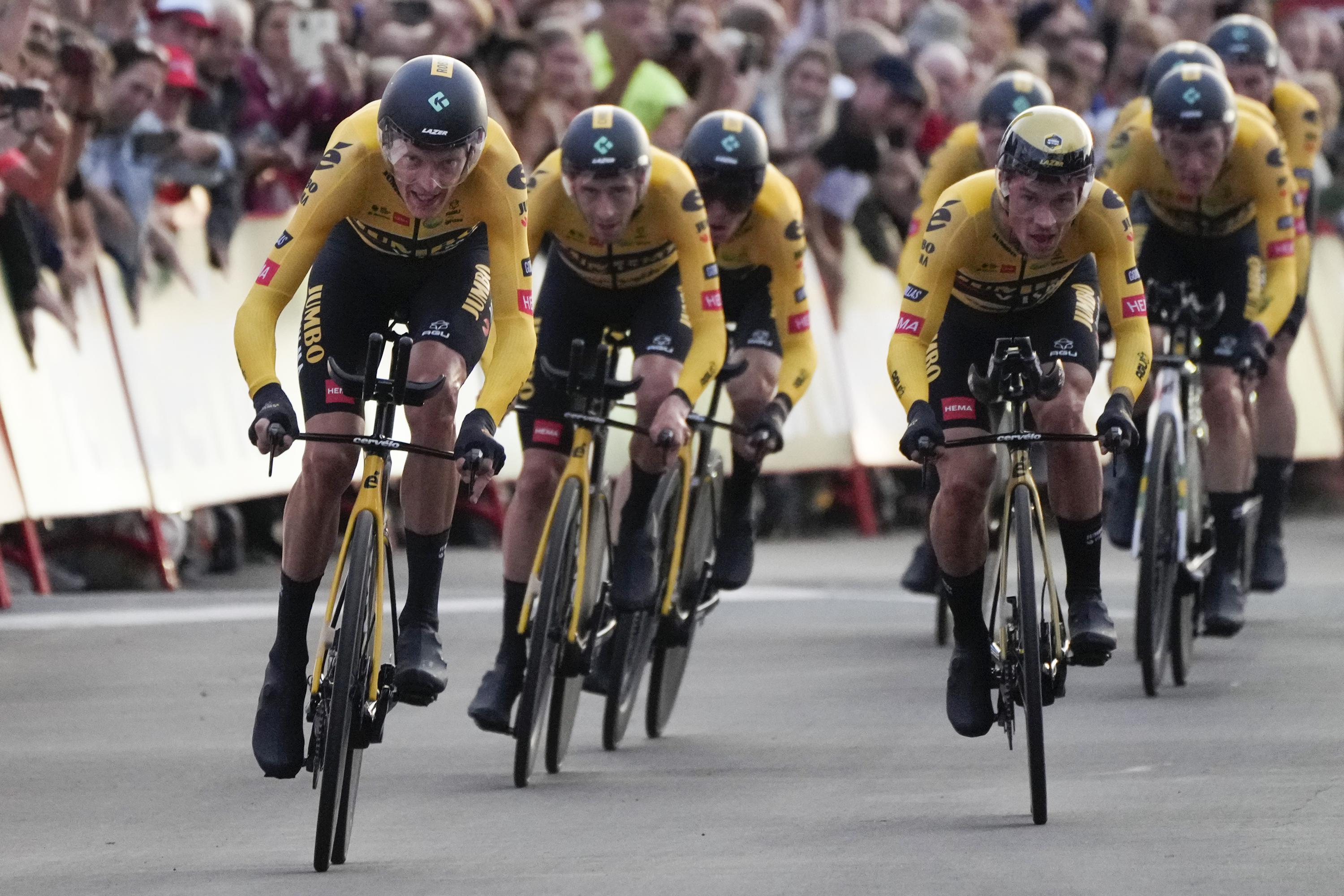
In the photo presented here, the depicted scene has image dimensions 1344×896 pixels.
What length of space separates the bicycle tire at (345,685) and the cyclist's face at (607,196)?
1930 millimetres

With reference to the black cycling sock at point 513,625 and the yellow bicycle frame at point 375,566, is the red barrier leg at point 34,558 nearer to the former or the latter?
the black cycling sock at point 513,625

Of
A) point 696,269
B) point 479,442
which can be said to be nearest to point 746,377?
point 696,269

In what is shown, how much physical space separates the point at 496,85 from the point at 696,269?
17.0 feet

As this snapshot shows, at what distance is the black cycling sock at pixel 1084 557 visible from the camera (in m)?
7.43

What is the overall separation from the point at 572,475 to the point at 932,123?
790 cm

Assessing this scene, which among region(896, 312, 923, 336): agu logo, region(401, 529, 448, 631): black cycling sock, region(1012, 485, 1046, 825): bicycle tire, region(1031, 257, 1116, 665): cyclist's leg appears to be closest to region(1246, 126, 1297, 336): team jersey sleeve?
region(1031, 257, 1116, 665): cyclist's leg

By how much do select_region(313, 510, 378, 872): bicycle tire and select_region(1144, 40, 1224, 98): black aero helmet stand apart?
5.46 m

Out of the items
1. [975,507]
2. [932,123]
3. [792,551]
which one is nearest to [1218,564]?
[975,507]

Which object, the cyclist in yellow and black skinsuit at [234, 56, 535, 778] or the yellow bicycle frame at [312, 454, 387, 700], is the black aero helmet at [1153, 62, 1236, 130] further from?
the yellow bicycle frame at [312, 454, 387, 700]

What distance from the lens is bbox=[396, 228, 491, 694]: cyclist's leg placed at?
6.72 m

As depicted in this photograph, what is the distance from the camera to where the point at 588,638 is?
8.05 meters

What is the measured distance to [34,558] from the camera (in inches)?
458

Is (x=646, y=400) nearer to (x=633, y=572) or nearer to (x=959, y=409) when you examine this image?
(x=633, y=572)

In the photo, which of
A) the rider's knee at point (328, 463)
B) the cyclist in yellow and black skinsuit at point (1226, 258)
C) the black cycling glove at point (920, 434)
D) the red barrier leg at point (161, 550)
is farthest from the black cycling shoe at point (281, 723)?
the red barrier leg at point (161, 550)
